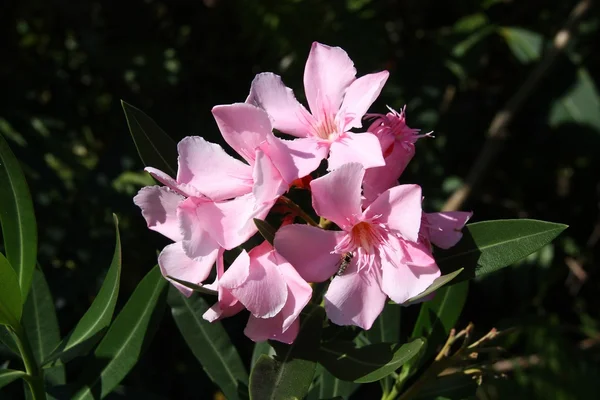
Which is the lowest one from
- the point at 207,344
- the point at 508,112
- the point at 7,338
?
the point at 508,112

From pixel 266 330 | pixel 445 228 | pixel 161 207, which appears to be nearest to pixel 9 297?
pixel 161 207

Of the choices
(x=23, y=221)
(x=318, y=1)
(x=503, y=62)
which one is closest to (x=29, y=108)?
(x=318, y=1)

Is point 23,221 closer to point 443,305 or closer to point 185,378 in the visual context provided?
point 443,305

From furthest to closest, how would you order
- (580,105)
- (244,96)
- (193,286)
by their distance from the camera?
(580,105) → (244,96) → (193,286)

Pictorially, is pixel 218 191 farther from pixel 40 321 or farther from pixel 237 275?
pixel 40 321

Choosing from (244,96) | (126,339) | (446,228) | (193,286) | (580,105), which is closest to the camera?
(193,286)

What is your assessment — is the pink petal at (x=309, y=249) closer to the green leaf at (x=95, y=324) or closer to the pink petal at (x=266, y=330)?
the pink petal at (x=266, y=330)

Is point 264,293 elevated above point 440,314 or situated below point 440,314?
above

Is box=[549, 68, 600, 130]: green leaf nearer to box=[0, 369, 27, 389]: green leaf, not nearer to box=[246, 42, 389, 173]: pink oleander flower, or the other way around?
box=[246, 42, 389, 173]: pink oleander flower
